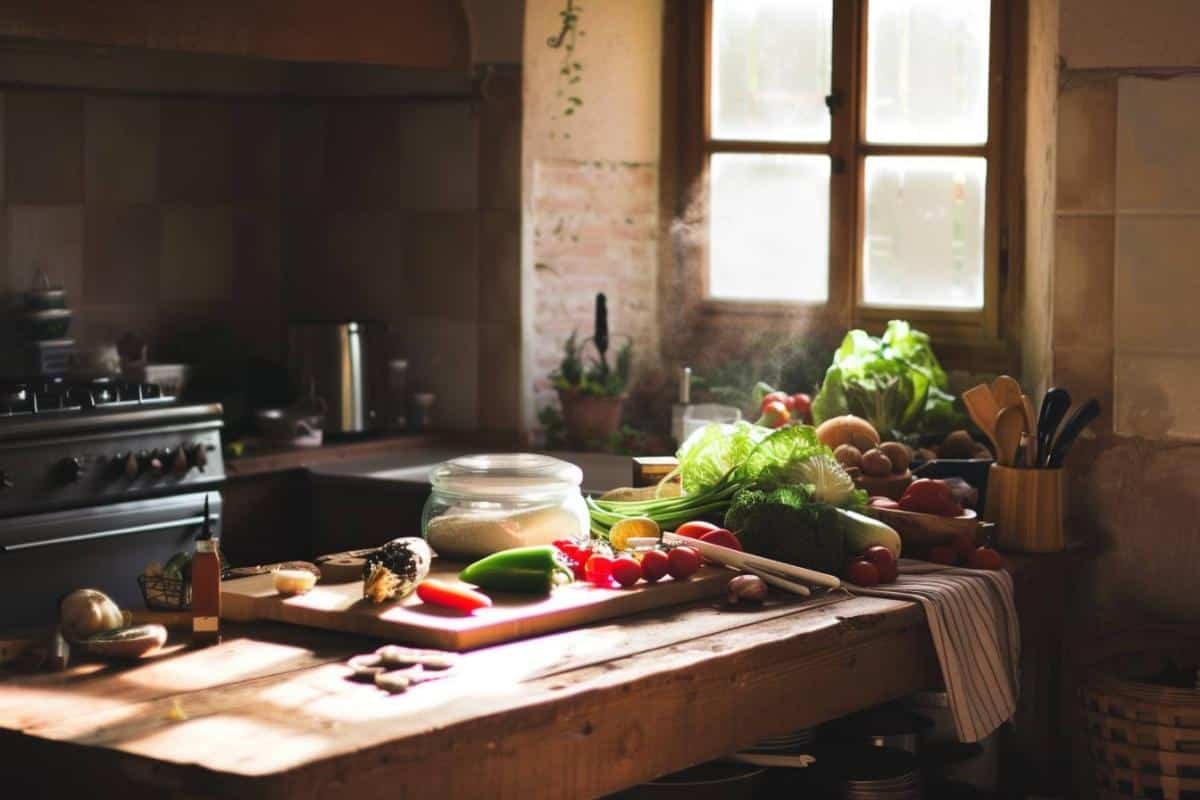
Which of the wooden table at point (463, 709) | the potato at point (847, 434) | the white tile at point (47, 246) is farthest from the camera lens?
the white tile at point (47, 246)

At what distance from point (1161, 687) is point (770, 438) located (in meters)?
1.04

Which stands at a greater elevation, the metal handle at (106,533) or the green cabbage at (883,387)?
the green cabbage at (883,387)

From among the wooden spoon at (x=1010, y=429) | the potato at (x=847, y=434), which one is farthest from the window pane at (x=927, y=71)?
the wooden spoon at (x=1010, y=429)

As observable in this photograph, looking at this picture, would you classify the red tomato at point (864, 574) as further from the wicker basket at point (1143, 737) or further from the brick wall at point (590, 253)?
the brick wall at point (590, 253)

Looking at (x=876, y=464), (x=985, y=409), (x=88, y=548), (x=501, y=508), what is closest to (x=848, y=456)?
(x=876, y=464)

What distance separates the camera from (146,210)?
6.06 meters

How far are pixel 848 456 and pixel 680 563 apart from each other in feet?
3.60

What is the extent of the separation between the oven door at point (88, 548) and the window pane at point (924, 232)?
7.18ft

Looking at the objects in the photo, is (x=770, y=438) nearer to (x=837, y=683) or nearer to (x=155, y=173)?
(x=837, y=683)

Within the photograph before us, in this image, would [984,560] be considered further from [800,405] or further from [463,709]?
[463,709]

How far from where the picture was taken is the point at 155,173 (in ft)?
19.9

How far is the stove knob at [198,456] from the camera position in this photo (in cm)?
514

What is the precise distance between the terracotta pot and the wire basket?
8.57ft

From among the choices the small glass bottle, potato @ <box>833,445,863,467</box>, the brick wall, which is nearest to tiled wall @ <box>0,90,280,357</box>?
the brick wall
